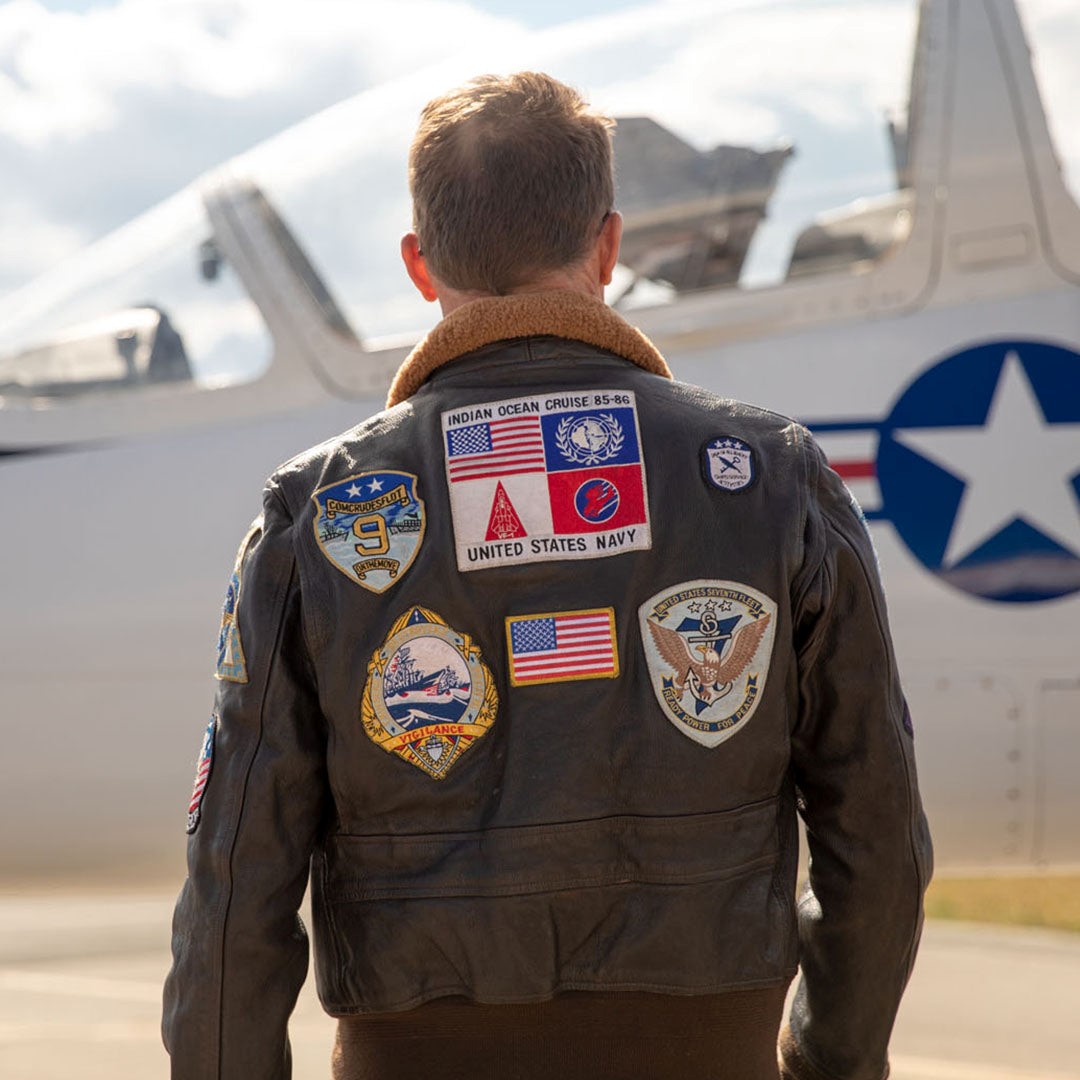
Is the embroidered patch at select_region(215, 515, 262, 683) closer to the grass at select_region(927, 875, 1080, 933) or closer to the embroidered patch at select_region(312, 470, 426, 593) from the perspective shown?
the embroidered patch at select_region(312, 470, 426, 593)

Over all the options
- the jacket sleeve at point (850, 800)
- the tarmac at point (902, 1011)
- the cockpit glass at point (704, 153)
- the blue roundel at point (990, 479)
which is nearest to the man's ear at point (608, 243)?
the jacket sleeve at point (850, 800)

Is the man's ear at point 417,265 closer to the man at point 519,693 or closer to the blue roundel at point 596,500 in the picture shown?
the man at point 519,693

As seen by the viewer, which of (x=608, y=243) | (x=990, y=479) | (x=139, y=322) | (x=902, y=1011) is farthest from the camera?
(x=902, y=1011)

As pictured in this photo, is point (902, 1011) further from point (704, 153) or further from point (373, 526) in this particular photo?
point (373, 526)

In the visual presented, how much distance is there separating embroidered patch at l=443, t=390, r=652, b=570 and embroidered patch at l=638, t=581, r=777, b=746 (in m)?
0.08

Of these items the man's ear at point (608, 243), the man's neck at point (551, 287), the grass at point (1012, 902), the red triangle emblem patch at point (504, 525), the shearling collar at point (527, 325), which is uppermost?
the man's ear at point (608, 243)

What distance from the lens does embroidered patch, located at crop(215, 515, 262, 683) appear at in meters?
1.46

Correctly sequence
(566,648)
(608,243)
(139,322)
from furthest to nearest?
(139,322) < (608,243) < (566,648)

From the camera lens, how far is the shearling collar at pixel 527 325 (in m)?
1.47

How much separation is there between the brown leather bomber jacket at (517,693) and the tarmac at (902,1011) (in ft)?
8.39

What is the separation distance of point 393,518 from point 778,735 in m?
0.46

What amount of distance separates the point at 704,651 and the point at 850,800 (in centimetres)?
28

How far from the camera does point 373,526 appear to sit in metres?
1.44

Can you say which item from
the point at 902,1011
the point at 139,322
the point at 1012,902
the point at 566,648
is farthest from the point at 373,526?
the point at 1012,902
